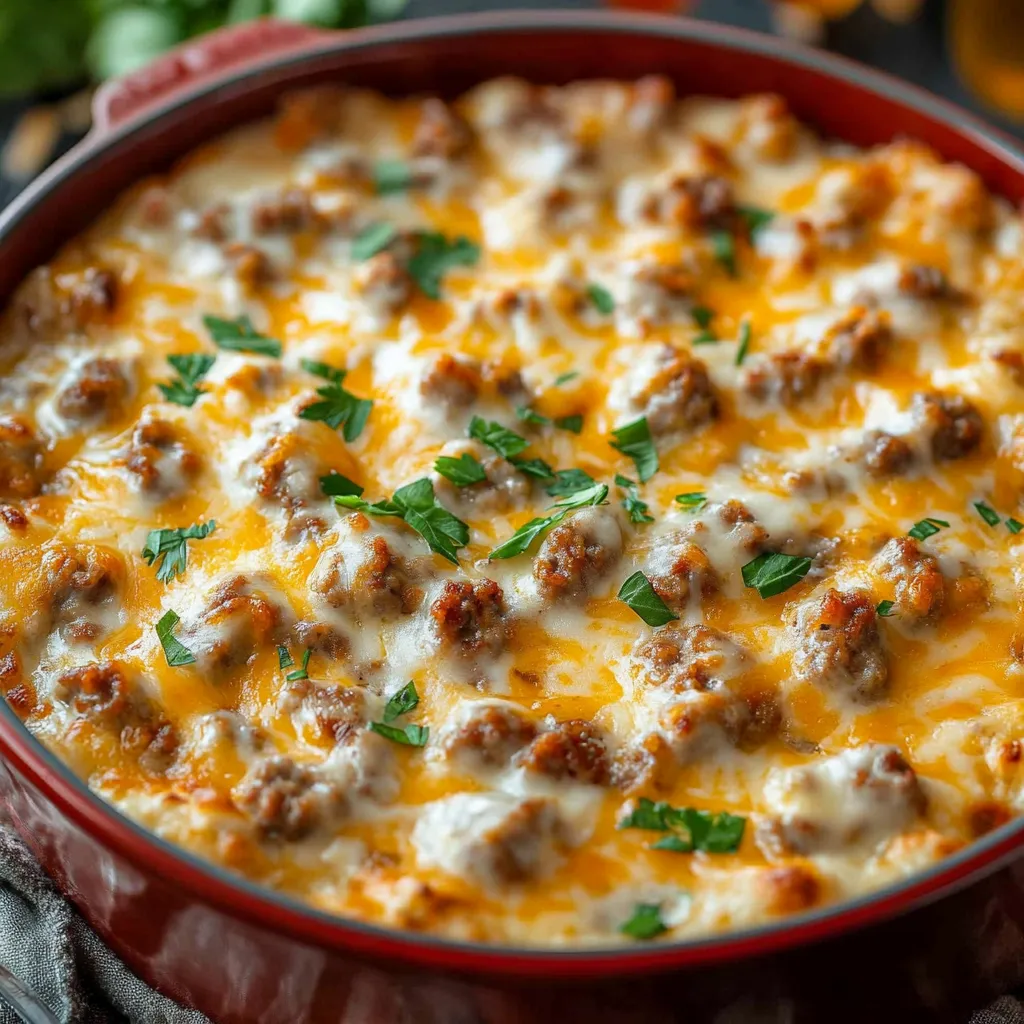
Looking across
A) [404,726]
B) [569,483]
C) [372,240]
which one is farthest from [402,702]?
[372,240]

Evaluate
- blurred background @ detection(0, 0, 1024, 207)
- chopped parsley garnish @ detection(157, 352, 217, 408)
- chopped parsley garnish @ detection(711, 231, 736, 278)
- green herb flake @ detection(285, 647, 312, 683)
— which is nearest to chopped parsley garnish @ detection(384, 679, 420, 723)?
green herb flake @ detection(285, 647, 312, 683)

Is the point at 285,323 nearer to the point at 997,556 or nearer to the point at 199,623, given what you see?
the point at 199,623

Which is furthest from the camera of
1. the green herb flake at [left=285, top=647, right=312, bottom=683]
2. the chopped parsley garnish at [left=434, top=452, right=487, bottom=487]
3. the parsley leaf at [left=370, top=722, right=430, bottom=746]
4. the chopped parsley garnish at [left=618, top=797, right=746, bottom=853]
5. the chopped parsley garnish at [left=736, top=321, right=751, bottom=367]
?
the chopped parsley garnish at [left=736, top=321, right=751, bottom=367]

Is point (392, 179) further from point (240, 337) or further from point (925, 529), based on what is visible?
point (925, 529)

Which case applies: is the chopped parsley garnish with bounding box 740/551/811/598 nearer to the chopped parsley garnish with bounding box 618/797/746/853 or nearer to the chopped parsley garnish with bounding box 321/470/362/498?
the chopped parsley garnish with bounding box 618/797/746/853

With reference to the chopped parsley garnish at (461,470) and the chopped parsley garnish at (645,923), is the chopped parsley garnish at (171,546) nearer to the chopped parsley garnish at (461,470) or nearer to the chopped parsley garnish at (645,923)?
the chopped parsley garnish at (461,470)
